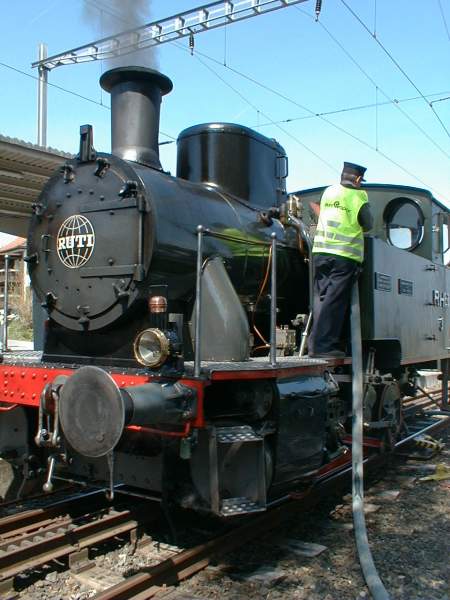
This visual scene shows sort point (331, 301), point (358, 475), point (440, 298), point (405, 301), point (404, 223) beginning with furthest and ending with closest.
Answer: point (440, 298), point (404, 223), point (405, 301), point (331, 301), point (358, 475)

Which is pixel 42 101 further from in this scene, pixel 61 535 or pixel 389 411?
pixel 61 535

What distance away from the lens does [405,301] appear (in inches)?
246

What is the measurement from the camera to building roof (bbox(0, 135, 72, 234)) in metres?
8.02

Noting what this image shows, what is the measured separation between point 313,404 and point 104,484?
5.53ft

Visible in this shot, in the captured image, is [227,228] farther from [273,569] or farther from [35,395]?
[273,569]

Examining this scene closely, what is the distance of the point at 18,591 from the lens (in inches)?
137

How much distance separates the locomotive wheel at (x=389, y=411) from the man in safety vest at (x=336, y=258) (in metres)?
1.12

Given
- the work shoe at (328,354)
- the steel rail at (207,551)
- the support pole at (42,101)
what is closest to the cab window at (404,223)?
the work shoe at (328,354)

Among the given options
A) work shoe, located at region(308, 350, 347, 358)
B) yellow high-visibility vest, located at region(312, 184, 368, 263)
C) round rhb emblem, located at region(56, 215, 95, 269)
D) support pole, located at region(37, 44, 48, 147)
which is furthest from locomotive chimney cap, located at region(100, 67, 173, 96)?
support pole, located at region(37, 44, 48, 147)

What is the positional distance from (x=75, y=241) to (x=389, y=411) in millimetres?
3472

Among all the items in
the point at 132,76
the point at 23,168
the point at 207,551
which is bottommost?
the point at 207,551

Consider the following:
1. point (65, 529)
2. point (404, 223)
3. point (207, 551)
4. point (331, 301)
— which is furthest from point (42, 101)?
point (207, 551)

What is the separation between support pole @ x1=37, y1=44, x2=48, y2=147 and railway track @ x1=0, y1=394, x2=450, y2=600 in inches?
457

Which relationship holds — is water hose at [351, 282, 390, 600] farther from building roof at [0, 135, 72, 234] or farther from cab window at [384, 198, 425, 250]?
building roof at [0, 135, 72, 234]
